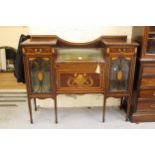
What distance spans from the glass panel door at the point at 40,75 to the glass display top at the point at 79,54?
0.17 meters

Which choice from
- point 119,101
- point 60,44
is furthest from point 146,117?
point 60,44

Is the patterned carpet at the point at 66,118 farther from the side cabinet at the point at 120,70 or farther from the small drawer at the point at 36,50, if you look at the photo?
the small drawer at the point at 36,50

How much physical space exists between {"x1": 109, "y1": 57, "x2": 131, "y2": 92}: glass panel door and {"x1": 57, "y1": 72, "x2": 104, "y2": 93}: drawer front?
13 cm

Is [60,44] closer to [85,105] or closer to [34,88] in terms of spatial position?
[34,88]

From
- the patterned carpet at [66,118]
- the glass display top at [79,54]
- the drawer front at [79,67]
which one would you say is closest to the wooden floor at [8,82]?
the patterned carpet at [66,118]

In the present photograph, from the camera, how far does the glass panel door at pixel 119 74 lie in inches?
82.9

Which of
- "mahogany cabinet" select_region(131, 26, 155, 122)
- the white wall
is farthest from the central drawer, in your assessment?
the white wall

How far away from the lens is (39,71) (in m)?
2.12

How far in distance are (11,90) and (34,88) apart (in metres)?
1.10

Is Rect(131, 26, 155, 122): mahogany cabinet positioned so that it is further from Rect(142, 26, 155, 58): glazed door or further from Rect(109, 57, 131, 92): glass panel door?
Rect(109, 57, 131, 92): glass panel door

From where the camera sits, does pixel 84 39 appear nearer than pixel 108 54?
No

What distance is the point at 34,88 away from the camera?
220cm

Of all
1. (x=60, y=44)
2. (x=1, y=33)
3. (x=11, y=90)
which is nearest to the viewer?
(x=60, y=44)

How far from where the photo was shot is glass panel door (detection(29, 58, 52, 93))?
2068 mm
